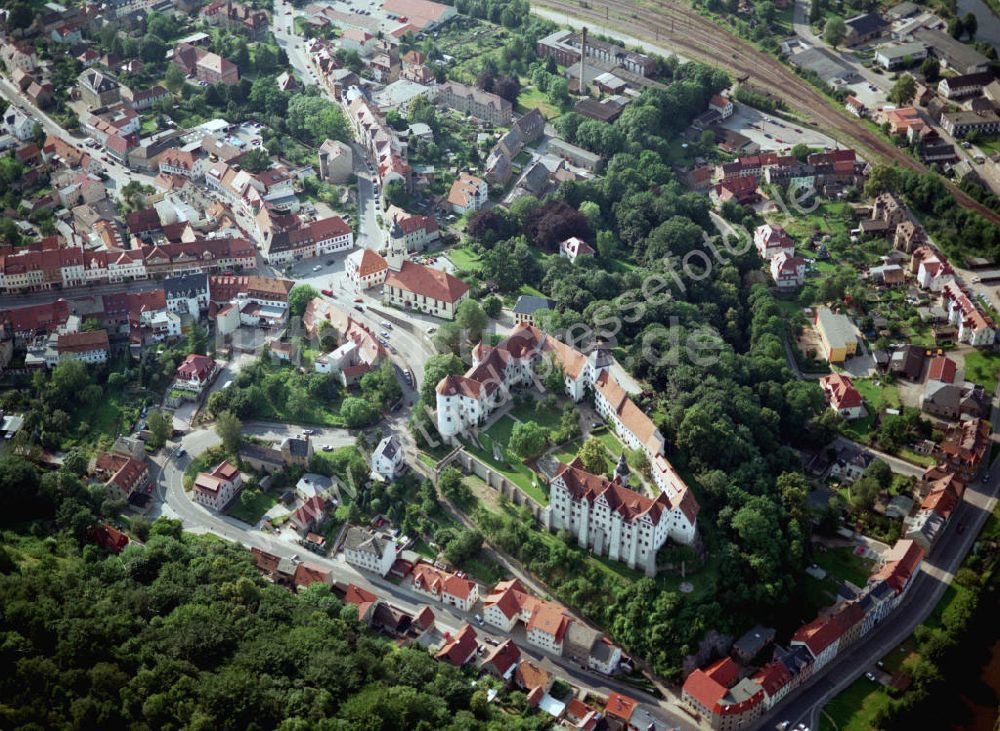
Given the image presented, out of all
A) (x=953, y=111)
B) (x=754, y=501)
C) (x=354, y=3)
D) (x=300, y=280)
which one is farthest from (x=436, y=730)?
(x=354, y=3)

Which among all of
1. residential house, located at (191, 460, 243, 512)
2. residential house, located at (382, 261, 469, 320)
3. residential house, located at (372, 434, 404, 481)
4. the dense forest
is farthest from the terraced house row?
residential house, located at (382, 261, 469, 320)

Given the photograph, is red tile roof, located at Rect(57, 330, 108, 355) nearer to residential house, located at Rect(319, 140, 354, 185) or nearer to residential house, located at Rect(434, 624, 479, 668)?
residential house, located at Rect(319, 140, 354, 185)

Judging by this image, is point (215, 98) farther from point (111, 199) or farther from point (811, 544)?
point (811, 544)

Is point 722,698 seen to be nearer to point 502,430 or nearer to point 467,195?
point 502,430

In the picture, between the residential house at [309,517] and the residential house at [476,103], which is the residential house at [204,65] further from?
the residential house at [309,517]

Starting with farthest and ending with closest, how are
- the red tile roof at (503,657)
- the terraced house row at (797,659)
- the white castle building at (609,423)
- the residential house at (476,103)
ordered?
the residential house at (476,103), the white castle building at (609,423), the red tile roof at (503,657), the terraced house row at (797,659)

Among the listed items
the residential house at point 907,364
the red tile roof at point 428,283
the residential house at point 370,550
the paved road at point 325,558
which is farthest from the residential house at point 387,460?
the residential house at point 907,364
